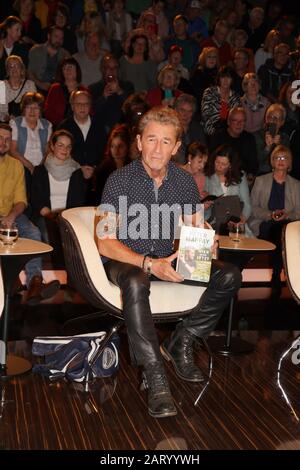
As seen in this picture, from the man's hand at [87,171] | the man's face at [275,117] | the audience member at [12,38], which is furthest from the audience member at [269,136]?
the audience member at [12,38]

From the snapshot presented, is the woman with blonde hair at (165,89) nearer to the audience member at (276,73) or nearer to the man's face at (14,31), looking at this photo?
the audience member at (276,73)

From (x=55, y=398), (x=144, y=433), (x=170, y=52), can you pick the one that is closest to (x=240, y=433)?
(x=144, y=433)

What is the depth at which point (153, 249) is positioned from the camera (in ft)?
12.0

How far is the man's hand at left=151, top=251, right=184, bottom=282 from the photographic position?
10.8 ft

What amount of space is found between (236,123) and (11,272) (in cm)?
392

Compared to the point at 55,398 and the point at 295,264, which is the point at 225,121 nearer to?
the point at 295,264

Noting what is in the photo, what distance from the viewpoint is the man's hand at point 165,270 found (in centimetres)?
330

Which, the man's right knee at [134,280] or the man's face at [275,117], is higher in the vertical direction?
the man's face at [275,117]

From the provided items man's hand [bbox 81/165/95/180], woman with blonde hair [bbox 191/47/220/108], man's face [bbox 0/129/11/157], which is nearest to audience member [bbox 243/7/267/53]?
woman with blonde hair [bbox 191/47/220/108]

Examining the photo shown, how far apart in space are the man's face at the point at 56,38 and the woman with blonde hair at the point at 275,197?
2708 mm

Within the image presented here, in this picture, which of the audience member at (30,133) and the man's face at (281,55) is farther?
the man's face at (281,55)

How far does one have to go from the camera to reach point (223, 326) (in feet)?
16.2

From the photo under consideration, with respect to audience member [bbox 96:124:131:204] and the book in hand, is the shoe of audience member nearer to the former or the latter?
audience member [bbox 96:124:131:204]

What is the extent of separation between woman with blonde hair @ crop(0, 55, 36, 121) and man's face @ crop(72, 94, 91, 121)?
0.52 meters
